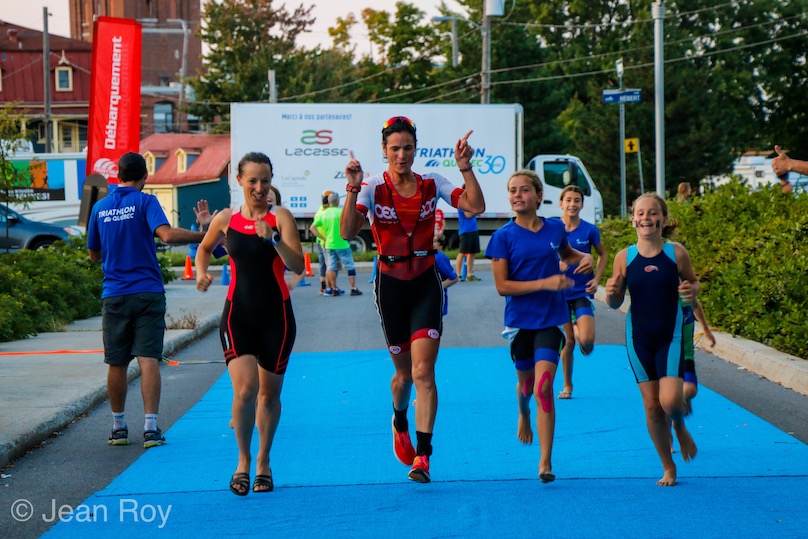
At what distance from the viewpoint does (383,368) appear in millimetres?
12086

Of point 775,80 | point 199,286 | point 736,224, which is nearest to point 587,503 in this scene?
point 199,286

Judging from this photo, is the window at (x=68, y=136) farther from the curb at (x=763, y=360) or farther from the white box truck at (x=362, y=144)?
the curb at (x=763, y=360)

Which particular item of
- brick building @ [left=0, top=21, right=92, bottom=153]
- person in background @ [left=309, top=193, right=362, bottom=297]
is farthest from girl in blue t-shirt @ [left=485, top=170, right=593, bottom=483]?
brick building @ [left=0, top=21, right=92, bottom=153]

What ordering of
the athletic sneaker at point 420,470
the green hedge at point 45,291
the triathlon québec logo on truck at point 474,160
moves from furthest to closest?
1. the triathlon québec logo on truck at point 474,160
2. the green hedge at point 45,291
3. the athletic sneaker at point 420,470

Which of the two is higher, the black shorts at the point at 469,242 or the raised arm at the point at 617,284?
the raised arm at the point at 617,284

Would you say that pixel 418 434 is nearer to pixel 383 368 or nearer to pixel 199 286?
pixel 199 286

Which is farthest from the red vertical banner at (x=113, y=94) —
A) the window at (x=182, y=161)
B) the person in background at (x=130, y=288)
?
the window at (x=182, y=161)

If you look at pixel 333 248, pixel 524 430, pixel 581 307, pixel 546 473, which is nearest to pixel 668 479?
pixel 546 473

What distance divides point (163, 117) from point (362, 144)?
163 feet

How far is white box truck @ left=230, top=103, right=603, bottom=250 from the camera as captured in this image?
112 feet

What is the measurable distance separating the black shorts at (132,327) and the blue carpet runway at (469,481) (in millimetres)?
688

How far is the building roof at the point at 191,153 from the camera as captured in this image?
58.7 m

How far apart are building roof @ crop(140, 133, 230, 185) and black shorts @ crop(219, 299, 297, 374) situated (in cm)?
5218

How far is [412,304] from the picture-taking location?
6.88m
